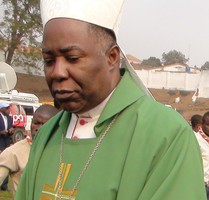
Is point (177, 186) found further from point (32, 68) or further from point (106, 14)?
point (32, 68)

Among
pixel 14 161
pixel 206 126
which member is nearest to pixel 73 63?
pixel 14 161

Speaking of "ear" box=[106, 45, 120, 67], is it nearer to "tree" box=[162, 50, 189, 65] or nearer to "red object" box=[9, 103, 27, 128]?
"red object" box=[9, 103, 27, 128]

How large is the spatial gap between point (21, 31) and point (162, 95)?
29.0m

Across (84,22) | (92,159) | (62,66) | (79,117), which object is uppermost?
(84,22)

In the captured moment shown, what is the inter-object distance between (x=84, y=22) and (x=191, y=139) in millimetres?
595

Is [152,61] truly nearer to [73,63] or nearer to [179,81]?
[179,81]

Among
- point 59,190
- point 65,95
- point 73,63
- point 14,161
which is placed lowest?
point 14,161

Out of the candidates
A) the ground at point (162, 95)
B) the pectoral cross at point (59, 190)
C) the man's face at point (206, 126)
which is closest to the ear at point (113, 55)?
the pectoral cross at point (59, 190)

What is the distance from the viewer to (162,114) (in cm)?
211

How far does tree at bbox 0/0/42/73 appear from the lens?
126 feet

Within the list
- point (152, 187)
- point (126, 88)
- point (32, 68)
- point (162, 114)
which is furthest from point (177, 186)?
point (32, 68)

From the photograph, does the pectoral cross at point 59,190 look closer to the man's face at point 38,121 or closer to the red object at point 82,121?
the red object at point 82,121

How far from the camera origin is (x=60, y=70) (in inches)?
80.8

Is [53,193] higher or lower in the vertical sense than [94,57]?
lower
